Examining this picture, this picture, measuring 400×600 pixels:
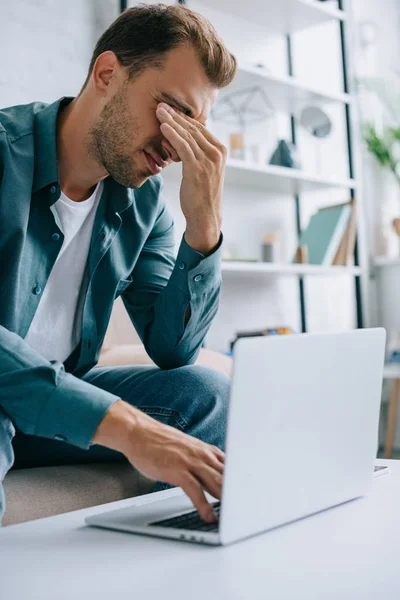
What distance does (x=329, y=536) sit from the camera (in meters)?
0.73

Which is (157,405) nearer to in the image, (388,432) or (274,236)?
(274,236)

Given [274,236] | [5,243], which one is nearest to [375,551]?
[5,243]

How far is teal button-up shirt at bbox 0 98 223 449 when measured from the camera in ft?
3.99

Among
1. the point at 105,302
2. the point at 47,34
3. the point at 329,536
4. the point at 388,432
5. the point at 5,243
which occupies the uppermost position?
the point at 47,34

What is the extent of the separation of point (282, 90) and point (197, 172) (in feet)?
5.64

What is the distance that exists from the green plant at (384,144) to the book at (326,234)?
620mm

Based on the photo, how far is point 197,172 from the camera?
1331 mm

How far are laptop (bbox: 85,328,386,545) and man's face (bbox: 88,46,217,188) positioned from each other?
2.20 feet

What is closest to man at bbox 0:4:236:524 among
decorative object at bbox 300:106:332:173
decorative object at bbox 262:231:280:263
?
decorative object at bbox 262:231:280:263

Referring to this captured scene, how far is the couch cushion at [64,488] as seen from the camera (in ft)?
3.65

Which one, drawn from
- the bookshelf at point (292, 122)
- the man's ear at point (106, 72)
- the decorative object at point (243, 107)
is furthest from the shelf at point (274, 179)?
the man's ear at point (106, 72)

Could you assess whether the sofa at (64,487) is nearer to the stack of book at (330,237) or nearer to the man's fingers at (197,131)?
the man's fingers at (197,131)

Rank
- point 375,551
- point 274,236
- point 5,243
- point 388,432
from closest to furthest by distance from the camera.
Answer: point 375,551 < point 5,243 < point 274,236 < point 388,432

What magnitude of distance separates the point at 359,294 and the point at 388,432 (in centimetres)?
62
